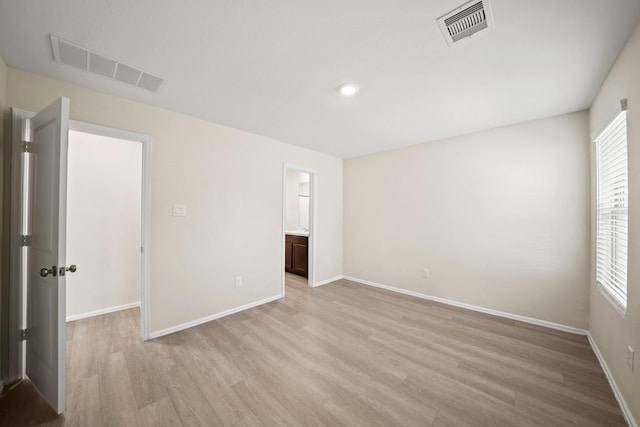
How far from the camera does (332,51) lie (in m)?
1.69

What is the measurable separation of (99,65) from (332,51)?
1.82 m

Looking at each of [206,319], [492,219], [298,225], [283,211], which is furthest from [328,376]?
[298,225]

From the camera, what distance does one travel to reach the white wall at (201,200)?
7.55 ft

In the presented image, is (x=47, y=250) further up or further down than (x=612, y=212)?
further down

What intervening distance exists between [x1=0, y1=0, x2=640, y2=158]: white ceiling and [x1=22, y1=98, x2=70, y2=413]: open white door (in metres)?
0.53

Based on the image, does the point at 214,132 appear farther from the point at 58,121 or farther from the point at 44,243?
the point at 44,243

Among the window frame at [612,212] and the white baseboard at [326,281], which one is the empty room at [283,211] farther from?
the white baseboard at [326,281]

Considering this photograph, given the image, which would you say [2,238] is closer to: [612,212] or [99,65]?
[99,65]

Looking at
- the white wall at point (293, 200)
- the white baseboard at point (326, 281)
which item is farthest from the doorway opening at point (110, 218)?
the white wall at point (293, 200)

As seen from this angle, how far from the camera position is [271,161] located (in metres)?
3.70

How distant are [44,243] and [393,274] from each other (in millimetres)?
4279

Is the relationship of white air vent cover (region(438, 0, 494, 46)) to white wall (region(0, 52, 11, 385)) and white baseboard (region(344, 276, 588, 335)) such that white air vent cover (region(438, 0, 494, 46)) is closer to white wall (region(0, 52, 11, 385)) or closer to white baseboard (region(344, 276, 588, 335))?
white wall (region(0, 52, 11, 385))

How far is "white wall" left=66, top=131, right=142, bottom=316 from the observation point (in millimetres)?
3033

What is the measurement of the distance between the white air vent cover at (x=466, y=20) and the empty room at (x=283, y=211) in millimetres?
20
